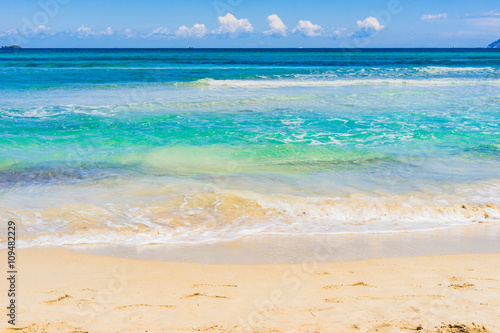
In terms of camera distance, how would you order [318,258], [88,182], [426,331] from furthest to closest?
[88,182]
[318,258]
[426,331]

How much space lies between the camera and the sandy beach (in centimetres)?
354

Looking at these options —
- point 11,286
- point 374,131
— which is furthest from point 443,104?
point 11,286

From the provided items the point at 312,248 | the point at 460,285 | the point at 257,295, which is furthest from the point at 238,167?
the point at 460,285

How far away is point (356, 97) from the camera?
20453mm

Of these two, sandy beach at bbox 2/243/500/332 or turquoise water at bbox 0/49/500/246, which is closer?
sandy beach at bbox 2/243/500/332

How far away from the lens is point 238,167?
30.1 feet

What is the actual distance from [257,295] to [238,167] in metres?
5.22

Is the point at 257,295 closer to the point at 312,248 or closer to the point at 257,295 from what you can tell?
the point at 257,295

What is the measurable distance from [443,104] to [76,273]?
1812 cm

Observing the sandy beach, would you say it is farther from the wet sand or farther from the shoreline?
the shoreline

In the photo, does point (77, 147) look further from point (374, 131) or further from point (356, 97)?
point (356, 97)

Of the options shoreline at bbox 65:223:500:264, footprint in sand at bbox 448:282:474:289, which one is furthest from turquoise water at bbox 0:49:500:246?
footprint in sand at bbox 448:282:474:289

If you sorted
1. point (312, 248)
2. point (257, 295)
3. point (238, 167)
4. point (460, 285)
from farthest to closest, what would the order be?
point (238, 167) < point (312, 248) < point (460, 285) < point (257, 295)

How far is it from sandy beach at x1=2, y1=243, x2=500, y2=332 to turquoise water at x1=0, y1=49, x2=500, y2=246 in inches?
42.3
